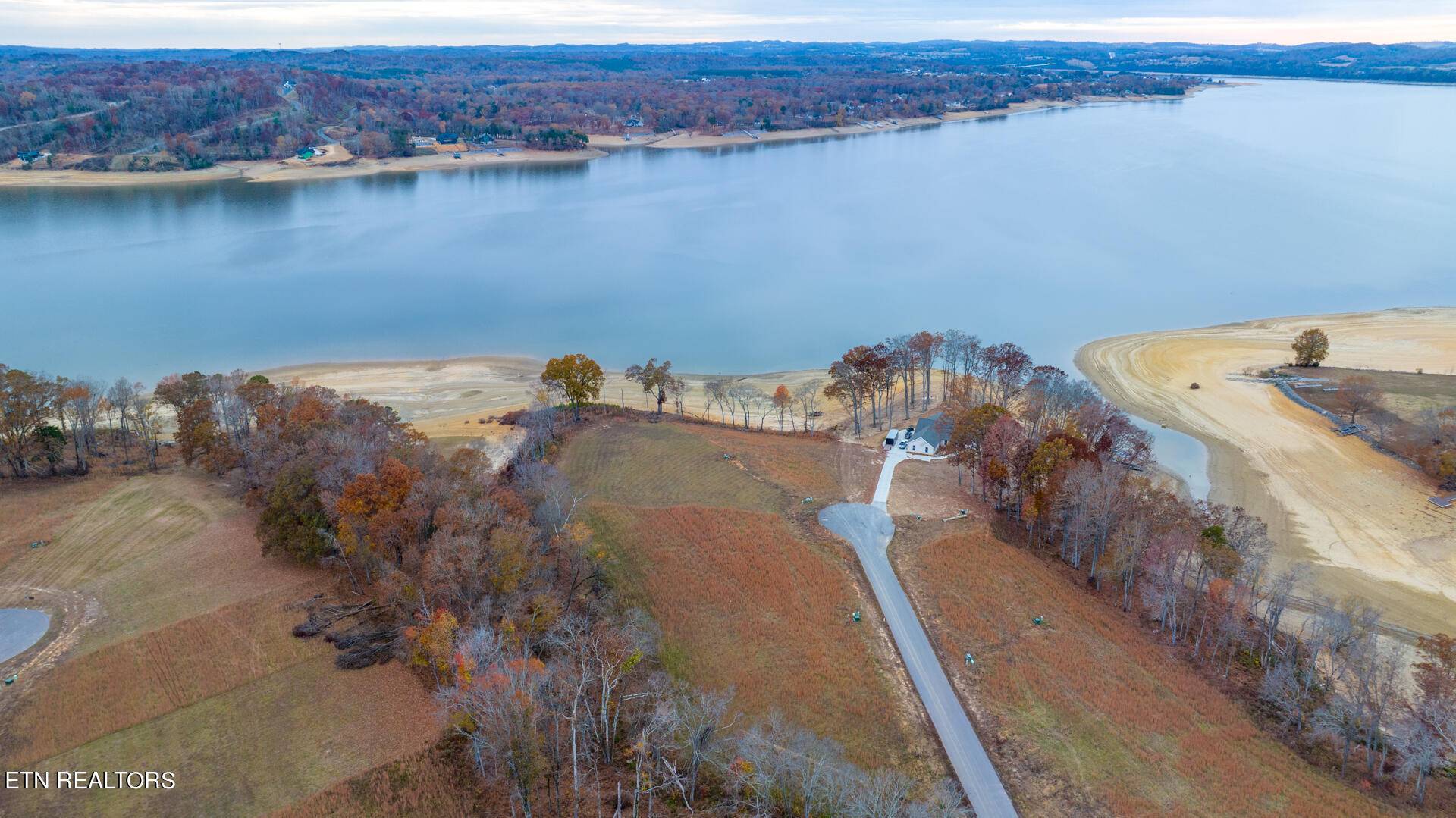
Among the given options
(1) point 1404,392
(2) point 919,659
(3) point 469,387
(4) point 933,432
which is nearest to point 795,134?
(3) point 469,387

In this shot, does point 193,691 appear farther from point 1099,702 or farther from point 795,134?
point 795,134

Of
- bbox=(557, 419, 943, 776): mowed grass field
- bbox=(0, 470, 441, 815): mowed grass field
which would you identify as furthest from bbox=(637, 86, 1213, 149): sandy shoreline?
bbox=(0, 470, 441, 815): mowed grass field

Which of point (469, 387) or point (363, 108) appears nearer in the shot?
point (469, 387)

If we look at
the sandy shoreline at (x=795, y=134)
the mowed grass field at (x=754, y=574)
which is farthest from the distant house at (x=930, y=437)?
the sandy shoreline at (x=795, y=134)

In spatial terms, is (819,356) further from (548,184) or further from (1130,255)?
(548,184)

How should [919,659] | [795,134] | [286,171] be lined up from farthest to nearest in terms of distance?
[795,134]
[286,171]
[919,659]

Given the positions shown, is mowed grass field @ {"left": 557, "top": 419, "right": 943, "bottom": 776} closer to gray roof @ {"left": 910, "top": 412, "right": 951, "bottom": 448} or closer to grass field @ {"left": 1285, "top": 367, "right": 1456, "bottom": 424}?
gray roof @ {"left": 910, "top": 412, "right": 951, "bottom": 448}

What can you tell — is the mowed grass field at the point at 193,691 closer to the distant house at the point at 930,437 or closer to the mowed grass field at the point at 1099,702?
the mowed grass field at the point at 1099,702
